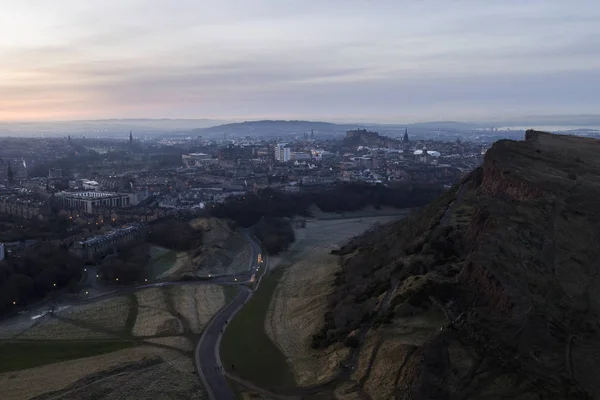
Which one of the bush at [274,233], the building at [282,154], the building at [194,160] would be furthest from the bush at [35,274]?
the building at [282,154]

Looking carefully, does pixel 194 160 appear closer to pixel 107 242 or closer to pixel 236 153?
pixel 236 153

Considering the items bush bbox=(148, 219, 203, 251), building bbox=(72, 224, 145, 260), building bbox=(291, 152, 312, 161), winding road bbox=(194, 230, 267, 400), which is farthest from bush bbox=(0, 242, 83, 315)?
building bbox=(291, 152, 312, 161)

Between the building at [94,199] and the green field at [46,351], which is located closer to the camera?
the green field at [46,351]

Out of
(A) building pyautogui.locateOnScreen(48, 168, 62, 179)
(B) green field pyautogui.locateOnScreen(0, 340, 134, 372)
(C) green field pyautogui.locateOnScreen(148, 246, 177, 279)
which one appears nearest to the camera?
(B) green field pyautogui.locateOnScreen(0, 340, 134, 372)

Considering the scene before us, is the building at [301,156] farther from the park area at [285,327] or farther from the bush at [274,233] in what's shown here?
the park area at [285,327]

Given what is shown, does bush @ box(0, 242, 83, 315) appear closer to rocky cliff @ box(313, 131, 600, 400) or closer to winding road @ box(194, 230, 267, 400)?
winding road @ box(194, 230, 267, 400)

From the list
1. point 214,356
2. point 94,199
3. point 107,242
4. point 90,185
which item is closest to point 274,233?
point 107,242
